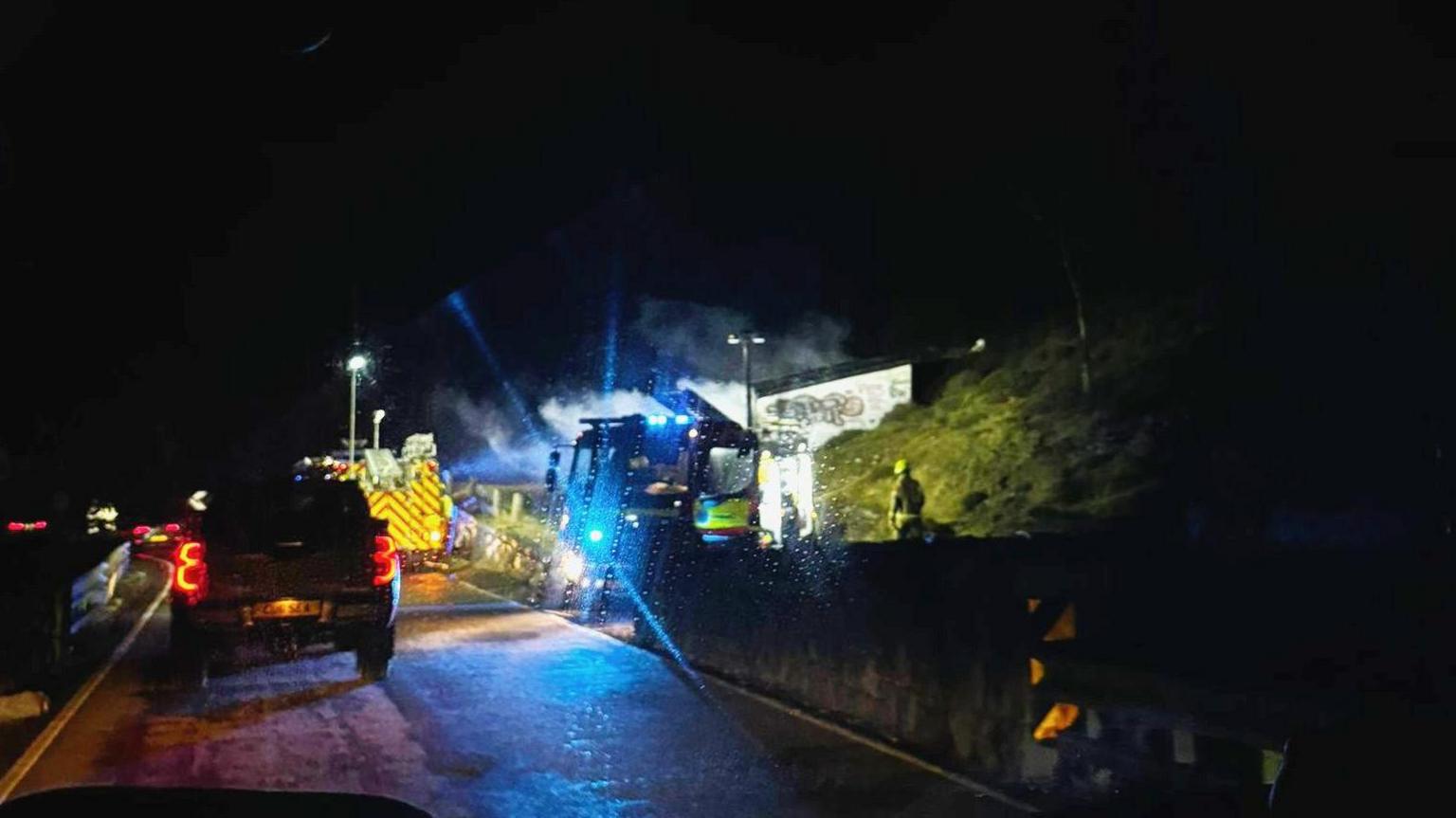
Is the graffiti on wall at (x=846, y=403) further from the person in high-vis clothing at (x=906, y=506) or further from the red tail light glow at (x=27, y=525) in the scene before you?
the red tail light glow at (x=27, y=525)

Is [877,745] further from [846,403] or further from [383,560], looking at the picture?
[846,403]

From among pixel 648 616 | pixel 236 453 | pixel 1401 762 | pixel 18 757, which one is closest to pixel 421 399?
pixel 236 453

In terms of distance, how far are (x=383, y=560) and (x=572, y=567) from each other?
25.2 feet

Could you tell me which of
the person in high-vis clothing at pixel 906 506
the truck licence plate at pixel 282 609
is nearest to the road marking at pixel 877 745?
the truck licence plate at pixel 282 609

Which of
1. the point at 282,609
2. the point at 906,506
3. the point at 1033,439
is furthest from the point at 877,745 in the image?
the point at 1033,439

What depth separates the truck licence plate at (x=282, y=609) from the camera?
37.9ft

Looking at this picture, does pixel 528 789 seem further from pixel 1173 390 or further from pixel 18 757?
pixel 1173 390

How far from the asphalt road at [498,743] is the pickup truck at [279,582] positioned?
461 mm

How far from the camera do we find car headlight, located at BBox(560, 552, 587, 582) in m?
19.3

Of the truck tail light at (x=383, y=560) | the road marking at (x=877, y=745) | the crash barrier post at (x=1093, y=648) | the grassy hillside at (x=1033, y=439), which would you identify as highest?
the grassy hillside at (x=1033, y=439)

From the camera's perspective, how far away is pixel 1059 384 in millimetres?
29266

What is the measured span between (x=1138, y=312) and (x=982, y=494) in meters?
6.80

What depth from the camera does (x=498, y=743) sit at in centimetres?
859

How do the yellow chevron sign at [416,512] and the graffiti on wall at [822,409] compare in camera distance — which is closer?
the yellow chevron sign at [416,512]
